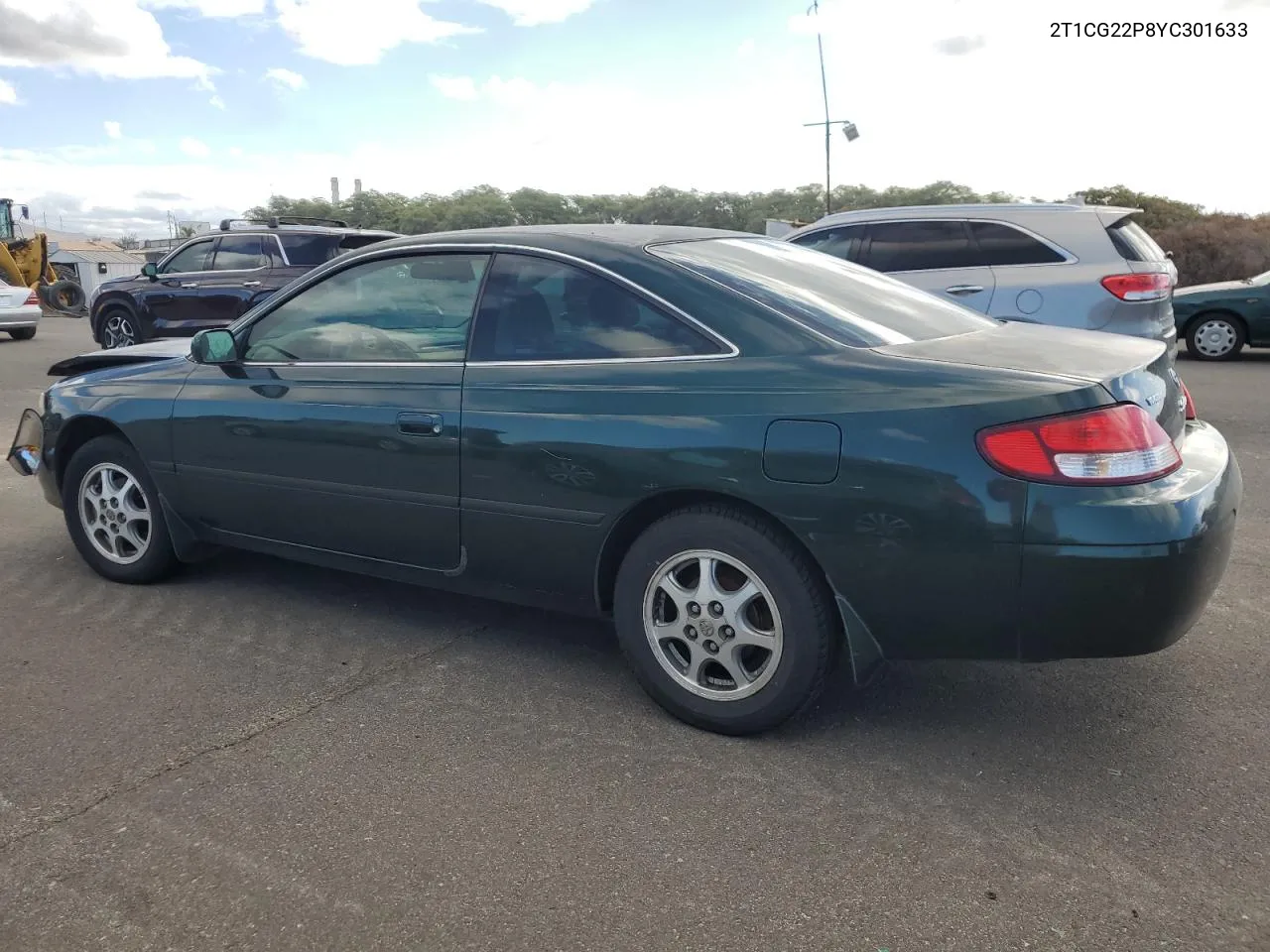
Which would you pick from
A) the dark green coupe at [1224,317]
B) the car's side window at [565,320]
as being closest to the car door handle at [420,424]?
the car's side window at [565,320]

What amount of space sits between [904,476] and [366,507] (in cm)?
196

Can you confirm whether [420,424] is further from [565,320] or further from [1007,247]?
[1007,247]

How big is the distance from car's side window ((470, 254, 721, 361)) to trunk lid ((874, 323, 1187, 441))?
656 millimetres

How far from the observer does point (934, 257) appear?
830cm

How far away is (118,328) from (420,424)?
1204cm

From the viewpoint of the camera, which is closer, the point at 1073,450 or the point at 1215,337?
the point at 1073,450

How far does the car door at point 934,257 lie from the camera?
26.2 feet

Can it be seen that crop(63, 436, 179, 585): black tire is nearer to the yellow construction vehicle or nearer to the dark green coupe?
the dark green coupe

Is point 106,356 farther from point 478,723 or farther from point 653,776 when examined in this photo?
point 653,776

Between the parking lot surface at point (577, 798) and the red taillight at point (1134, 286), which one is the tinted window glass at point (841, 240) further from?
the parking lot surface at point (577, 798)

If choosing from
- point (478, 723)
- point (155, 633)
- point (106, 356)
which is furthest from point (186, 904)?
point (106, 356)

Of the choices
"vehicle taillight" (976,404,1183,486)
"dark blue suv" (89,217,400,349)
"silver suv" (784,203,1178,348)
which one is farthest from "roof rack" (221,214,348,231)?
"vehicle taillight" (976,404,1183,486)

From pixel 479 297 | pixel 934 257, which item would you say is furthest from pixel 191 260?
pixel 479 297

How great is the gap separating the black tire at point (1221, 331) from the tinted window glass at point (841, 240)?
22.7ft
